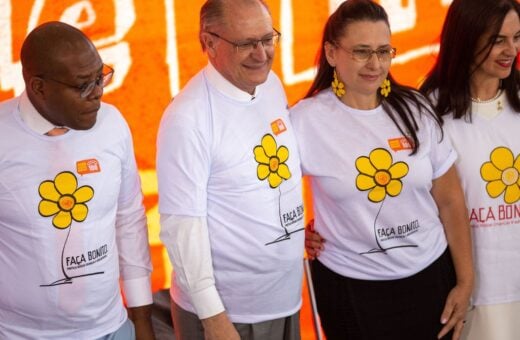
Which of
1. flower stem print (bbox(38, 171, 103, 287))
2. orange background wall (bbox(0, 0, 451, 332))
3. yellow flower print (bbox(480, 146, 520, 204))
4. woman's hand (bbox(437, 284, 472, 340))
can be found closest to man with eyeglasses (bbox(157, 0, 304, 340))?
flower stem print (bbox(38, 171, 103, 287))

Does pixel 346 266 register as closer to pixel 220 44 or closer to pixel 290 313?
pixel 290 313

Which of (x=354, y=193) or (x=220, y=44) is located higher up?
(x=220, y=44)

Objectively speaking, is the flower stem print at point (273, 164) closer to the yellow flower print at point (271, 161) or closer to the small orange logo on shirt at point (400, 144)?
the yellow flower print at point (271, 161)

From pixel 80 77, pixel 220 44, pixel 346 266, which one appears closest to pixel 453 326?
pixel 346 266

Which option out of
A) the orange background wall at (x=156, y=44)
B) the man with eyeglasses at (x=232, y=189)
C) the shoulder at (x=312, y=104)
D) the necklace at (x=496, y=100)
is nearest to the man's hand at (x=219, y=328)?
the man with eyeglasses at (x=232, y=189)

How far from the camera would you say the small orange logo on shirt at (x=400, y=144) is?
256 centimetres

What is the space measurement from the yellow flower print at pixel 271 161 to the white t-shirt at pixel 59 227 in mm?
354

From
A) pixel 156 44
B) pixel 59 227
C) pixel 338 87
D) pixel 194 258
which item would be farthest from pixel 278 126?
pixel 156 44

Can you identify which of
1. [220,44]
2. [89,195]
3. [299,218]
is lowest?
[299,218]

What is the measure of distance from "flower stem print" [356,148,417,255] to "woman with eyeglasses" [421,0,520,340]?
0.86 feet

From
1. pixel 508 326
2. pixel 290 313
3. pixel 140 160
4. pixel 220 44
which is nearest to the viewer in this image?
pixel 220 44

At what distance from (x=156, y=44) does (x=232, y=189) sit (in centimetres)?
130

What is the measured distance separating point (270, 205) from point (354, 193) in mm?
259

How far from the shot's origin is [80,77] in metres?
2.15
